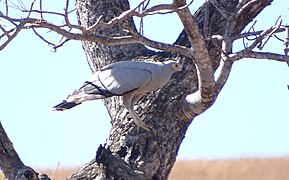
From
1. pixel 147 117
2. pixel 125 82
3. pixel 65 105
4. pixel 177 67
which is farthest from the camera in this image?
pixel 125 82

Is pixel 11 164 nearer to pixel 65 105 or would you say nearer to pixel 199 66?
pixel 65 105

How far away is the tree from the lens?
3.77m

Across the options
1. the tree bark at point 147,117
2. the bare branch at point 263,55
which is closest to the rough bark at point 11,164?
the tree bark at point 147,117

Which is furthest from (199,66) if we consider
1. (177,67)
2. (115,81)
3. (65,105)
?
(65,105)

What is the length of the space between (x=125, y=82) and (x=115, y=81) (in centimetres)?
13

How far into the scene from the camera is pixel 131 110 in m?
4.30

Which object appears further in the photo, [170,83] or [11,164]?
[170,83]

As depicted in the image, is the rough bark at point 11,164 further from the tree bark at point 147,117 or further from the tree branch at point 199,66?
the tree branch at point 199,66

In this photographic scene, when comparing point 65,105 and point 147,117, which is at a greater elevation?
point 65,105

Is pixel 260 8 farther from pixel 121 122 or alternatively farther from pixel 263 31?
pixel 121 122

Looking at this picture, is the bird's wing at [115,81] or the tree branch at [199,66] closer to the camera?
the tree branch at [199,66]

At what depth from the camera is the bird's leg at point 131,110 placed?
411cm

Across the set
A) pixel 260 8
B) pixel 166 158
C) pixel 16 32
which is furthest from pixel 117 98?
pixel 16 32

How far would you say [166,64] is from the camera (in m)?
4.40
